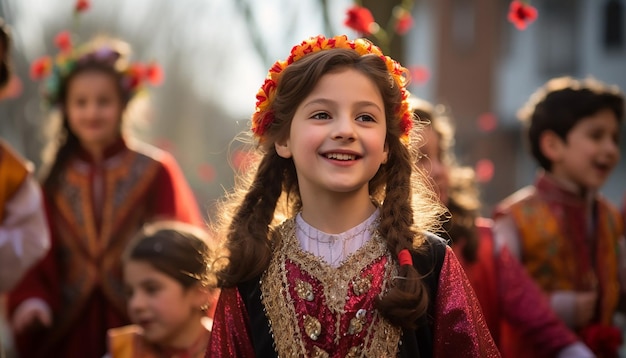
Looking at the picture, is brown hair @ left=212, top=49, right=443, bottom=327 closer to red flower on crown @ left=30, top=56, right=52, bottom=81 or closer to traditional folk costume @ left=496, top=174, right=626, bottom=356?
traditional folk costume @ left=496, top=174, right=626, bottom=356

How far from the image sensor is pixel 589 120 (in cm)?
587

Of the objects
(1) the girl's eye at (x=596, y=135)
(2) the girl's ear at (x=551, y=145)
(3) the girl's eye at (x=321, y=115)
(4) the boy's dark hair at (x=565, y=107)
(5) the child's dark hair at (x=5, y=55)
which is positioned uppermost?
(5) the child's dark hair at (x=5, y=55)

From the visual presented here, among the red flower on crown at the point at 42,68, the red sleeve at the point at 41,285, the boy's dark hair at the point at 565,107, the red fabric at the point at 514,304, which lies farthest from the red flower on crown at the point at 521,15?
the red flower on crown at the point at 42,68

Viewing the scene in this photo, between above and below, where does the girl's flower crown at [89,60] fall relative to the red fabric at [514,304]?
above

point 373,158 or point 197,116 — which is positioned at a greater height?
point 373,158

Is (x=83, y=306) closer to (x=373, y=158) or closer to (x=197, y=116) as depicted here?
(x=373, y=158)

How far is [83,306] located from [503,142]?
25.5m

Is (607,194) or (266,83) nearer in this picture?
(266,83)

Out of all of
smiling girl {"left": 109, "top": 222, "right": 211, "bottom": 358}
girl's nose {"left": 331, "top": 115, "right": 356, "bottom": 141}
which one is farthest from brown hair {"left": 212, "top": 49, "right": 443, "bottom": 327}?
smiling girl {"left": 109, "top": 222, "right": 211, "bottom": 358}

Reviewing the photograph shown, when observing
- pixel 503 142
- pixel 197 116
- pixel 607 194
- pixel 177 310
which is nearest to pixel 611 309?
pixel 177 310

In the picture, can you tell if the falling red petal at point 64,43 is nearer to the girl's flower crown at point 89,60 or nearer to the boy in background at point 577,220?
the girl's flower crown at point 89,60

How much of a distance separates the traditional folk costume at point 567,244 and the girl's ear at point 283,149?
7.51 feet

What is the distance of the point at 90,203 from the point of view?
21.8 ft

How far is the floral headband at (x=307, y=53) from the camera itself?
12.1 feet
